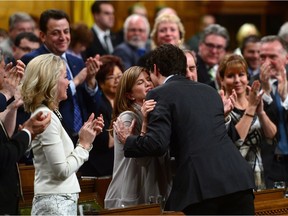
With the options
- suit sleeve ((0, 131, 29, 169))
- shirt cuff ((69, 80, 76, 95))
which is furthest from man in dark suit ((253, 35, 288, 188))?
suit sleeve ((0, 131, 29, 169))

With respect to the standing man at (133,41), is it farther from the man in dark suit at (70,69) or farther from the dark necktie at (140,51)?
the man in dark suit at (70,69)

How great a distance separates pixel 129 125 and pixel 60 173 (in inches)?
29.2

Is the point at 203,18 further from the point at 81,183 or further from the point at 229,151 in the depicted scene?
the point at 229,151

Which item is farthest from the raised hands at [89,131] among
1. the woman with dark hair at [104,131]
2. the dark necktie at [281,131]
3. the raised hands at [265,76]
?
the dark necktie at [281,131]

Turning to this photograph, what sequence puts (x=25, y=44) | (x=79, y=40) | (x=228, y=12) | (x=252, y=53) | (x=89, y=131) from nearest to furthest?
(x=89, y=131) → (x=25, y=44) → (x=252, y=53) → (x=79, y=40) → (x=228, y=12)

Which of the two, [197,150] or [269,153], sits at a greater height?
[197,150]

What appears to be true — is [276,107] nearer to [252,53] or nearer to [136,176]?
[252,53]

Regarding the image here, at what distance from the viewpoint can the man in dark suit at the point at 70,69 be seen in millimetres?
5383

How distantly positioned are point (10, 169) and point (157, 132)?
75 cm

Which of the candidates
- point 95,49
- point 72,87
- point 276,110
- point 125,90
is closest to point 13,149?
point 125,90

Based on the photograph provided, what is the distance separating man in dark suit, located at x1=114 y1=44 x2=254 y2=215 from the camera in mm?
3865

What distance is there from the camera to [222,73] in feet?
18.1

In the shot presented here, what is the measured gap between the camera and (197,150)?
12.8 ft

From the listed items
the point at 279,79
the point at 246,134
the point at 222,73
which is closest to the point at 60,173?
the point at 246,134
